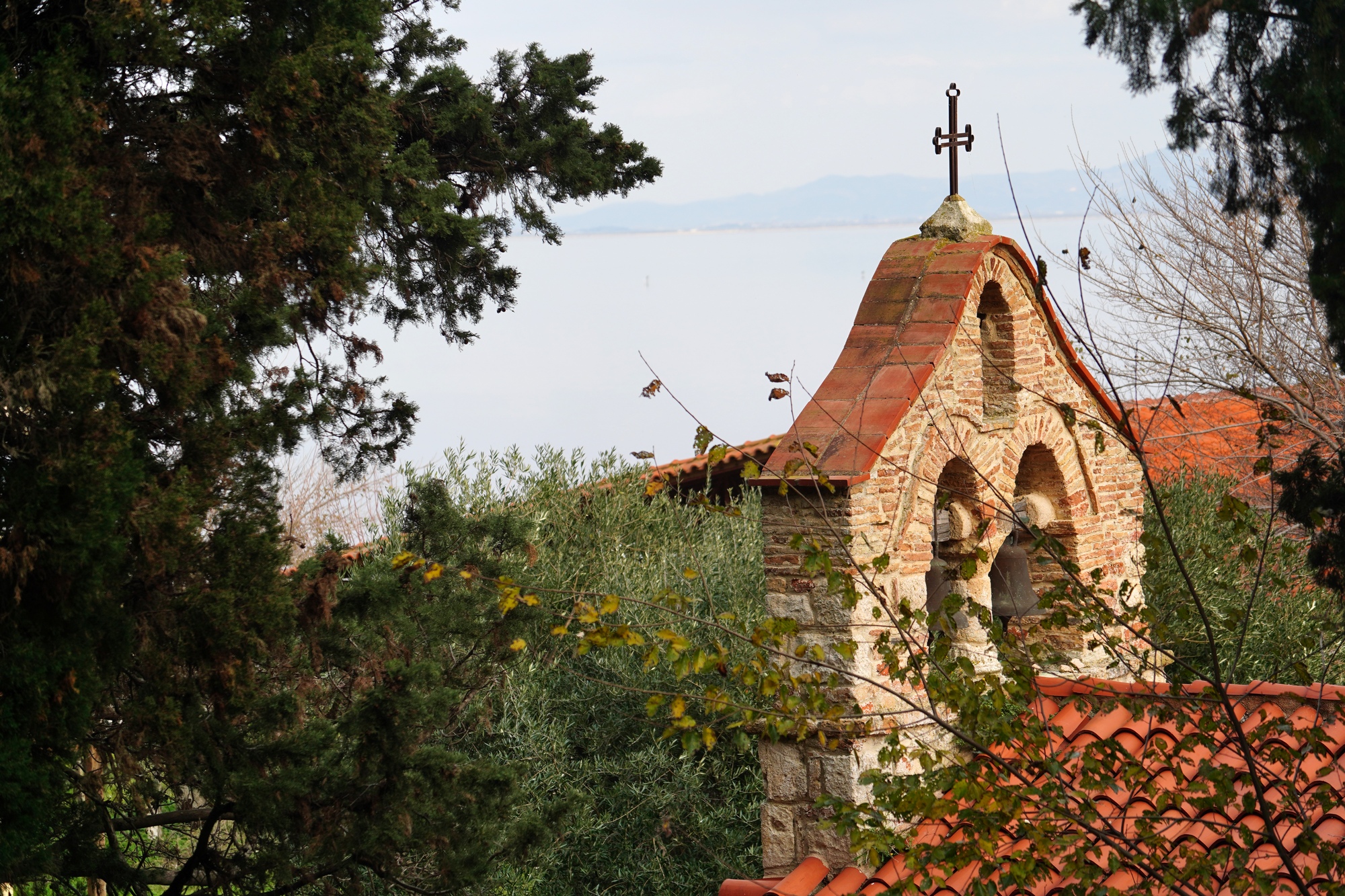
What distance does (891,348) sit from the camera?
17.2 ft

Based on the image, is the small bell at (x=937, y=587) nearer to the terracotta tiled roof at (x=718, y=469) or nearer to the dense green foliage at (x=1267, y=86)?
the dense green foliage at (x=1267, y=86)

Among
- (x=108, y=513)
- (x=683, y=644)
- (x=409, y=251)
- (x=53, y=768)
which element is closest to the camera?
(x=683, y=644)

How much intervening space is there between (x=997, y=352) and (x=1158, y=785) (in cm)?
217

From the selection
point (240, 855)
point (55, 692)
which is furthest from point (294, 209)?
point (240, 855)

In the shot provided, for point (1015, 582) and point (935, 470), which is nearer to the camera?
point (935, 470)

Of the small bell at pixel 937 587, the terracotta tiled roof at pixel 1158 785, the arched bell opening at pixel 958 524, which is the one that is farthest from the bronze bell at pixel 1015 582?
the terracotta tiled roof at pixel 1158 785

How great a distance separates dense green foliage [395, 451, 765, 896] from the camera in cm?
783

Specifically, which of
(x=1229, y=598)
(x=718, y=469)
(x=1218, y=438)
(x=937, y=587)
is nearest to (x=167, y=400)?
(x=937, y=587)

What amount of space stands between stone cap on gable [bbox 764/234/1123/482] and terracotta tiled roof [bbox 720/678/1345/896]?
123 cm

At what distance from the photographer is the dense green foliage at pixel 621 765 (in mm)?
7832

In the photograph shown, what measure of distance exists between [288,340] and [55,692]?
186cm

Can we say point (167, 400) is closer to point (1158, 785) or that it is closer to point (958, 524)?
point (958, 524)

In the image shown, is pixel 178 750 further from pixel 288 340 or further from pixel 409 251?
pixel 409 251

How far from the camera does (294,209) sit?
5.38 metres
